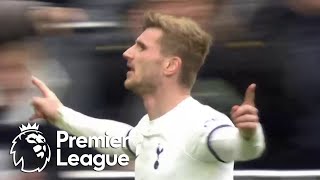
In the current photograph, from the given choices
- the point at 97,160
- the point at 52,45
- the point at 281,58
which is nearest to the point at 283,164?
the point at 281,58

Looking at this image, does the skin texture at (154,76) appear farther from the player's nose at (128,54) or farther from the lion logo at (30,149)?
the lion logo at (30,149)

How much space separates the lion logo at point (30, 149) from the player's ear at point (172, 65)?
0.44 m

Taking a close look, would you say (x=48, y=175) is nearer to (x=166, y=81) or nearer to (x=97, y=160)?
(x=97, y=160)

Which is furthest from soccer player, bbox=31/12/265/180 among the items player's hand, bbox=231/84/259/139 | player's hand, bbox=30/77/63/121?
player's hand, bbox=231/84/259/139

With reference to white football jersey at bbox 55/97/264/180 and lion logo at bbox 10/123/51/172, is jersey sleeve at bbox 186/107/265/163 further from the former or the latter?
lion logo at bbox 10/123/51/172

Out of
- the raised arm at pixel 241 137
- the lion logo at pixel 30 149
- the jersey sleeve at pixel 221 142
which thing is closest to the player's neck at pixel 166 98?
the jersey sleeve at pixel 221 142

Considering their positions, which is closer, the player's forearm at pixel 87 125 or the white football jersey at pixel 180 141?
the white football jersey at pixel 180 141

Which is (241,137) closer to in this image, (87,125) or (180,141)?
(180,141)

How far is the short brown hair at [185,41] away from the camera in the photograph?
3221mm

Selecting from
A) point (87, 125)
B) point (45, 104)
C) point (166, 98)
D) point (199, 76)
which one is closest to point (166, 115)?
point (166, 98)

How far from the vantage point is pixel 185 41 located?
127 inches

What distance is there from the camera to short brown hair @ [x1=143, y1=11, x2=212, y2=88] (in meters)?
3.22

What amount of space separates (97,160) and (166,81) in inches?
13.4

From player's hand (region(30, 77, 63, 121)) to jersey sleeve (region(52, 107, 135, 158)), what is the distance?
18 millimetres
